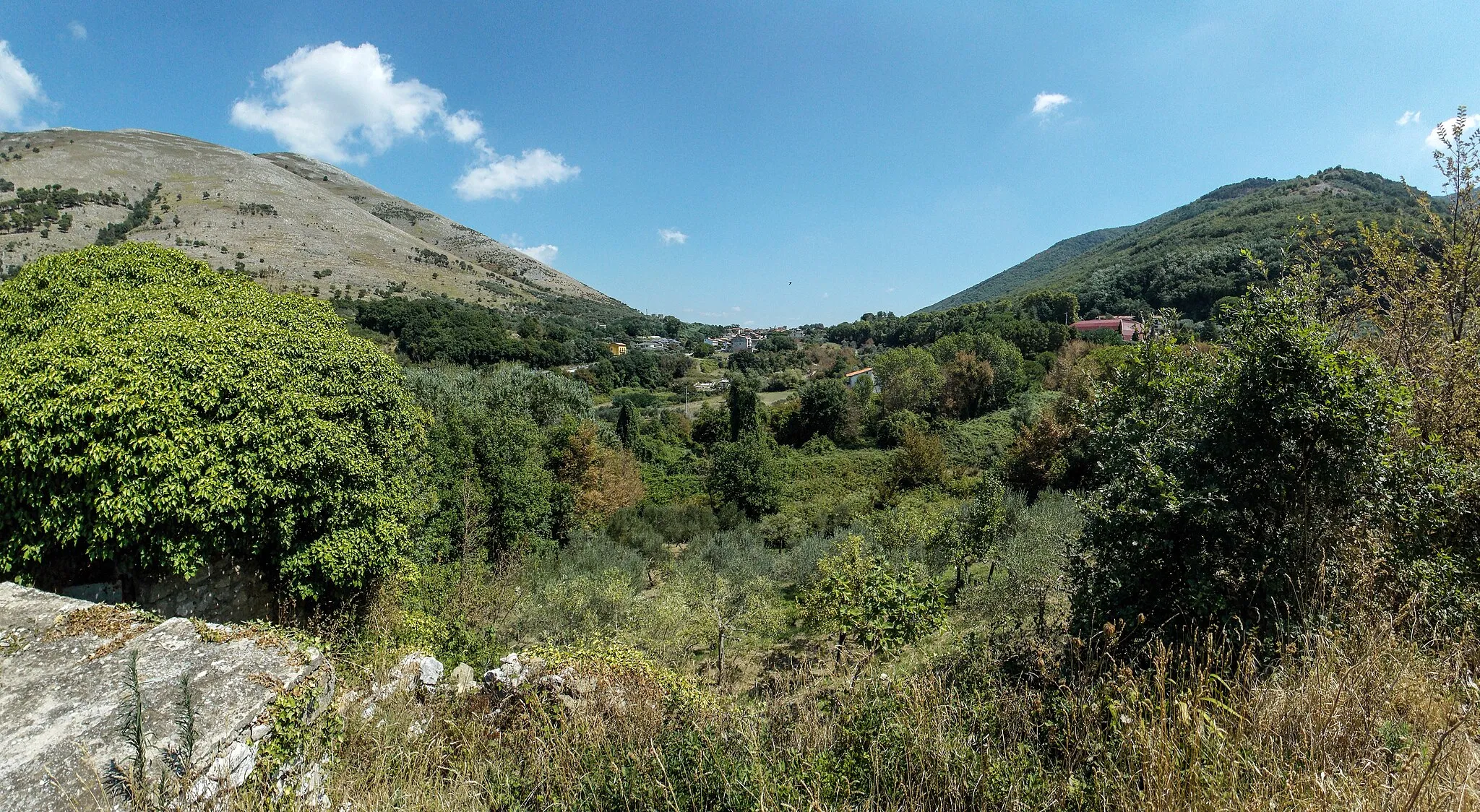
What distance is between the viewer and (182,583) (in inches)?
281

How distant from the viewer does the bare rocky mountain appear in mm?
58719

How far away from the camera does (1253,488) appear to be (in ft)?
12.8

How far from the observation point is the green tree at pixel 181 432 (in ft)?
20.1

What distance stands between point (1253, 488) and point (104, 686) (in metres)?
7.55

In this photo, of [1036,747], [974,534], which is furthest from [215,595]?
Answer: [974,534]

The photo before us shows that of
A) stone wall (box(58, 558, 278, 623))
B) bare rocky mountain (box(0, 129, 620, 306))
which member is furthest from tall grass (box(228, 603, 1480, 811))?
bare rocky mountain (box(0, 129, 620, 306))

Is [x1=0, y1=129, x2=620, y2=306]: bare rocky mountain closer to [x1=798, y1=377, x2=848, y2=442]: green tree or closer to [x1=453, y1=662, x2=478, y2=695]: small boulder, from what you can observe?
[x1=798, y1=377, x2=848, y2=442]: green tree

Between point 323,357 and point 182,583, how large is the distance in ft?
10.9

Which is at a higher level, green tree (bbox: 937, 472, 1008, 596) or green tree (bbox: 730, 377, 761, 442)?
green tree (bbox: 730, 377, 761, 442)

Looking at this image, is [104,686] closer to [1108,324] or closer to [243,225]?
[1108,324]

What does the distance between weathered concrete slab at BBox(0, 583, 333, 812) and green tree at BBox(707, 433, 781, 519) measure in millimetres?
23558

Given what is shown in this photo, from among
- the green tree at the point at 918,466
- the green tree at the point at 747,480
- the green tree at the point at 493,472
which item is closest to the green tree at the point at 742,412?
the green tree at the point at 747,480

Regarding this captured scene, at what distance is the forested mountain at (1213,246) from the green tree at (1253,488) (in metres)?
33.1

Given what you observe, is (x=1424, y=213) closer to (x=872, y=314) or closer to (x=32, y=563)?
(x=32, y=563)
